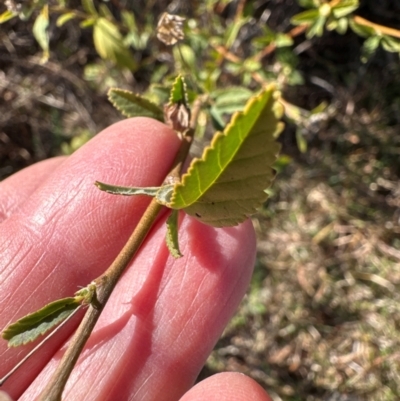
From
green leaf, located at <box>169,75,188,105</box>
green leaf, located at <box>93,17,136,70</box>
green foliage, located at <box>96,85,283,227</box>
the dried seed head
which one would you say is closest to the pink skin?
green leaf, located at <box>169,75,188,105</box>

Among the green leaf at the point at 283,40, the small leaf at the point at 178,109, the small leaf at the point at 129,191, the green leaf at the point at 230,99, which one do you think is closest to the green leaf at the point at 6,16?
the small leaf at the point at 178,109

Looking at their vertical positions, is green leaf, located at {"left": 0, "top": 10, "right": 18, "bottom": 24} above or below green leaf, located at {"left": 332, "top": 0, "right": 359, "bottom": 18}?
above

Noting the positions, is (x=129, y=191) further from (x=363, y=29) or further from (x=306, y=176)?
(x=306, y=176)

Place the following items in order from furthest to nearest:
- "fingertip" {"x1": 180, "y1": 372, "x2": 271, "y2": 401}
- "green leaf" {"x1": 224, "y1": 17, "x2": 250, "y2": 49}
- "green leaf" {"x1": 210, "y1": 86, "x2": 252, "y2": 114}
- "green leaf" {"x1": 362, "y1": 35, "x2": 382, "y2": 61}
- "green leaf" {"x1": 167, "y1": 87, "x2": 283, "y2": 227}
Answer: "green leaf" {"x1": 224, "y1": 17, "x2": 250, "y2": 49} → "green leaf" {"x1": 210, "y1": 86, "x2": 252, "y2": 114} → "green leaf" {"x1": 362, "y1": 35, "x2": 382, "y2": 61} → "fingertip" {"x1": 180, "y1": 372, "x2": 271, "y2": 401} → "green leaf" {"x1": 167, "y1": 87, "x2": 283, "y2": 227}

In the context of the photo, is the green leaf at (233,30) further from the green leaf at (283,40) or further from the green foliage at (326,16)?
the green foliage at (326,16)

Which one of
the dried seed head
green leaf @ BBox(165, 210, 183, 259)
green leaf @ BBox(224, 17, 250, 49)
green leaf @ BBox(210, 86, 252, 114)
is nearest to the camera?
green leaf @ BBox(165, 210, 183, 259)

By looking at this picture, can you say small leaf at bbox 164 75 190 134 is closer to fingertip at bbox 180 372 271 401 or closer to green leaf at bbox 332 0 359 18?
green leaf at bbox 332 0 359 18

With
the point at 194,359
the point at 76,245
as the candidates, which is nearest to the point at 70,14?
the point at 76,245

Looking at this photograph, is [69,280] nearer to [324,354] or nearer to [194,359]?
[194,359]

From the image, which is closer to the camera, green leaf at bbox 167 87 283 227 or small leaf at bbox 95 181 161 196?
green leaf at bbox 167 87 283 227
